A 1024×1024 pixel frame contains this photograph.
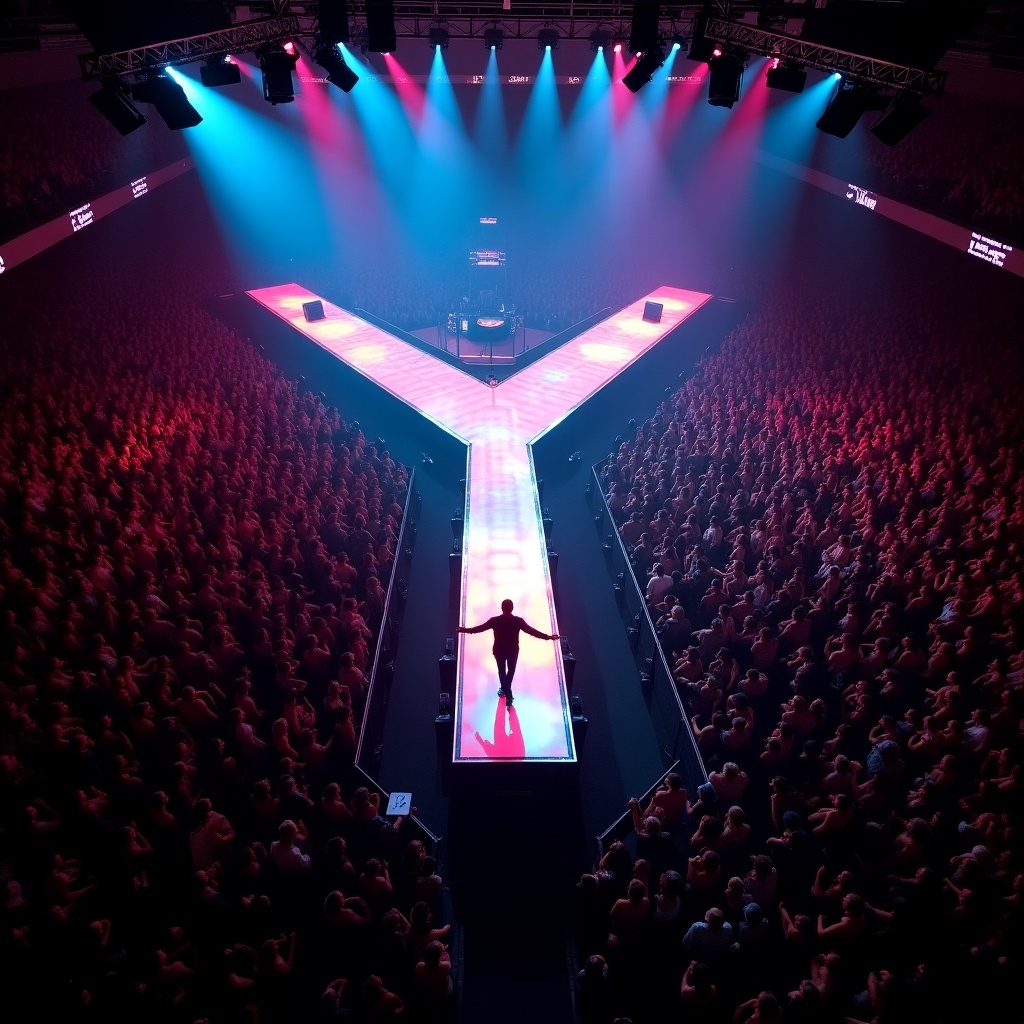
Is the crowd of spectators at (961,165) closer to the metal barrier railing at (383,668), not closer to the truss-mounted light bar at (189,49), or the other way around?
the truss-mounted light bar at (189,49)

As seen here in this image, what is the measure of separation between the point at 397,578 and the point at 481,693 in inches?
89.7

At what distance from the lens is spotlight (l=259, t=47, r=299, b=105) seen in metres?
9.38

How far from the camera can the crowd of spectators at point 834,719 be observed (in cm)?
436

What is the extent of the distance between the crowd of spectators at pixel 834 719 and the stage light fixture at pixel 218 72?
8020 millimetres

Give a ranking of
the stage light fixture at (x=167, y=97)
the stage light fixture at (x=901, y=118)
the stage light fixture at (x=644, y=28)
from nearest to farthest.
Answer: the stage light fixture at (x=901, y=118)
the stage light fixture at (x=167, y=97)
the stage light fixture at (x=644, y=28)

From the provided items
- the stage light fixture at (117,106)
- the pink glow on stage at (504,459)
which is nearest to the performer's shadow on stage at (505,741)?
the pink glow on stage at (504,459)

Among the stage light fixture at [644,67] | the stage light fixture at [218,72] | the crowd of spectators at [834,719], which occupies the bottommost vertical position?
the crowd of spectators at [834,719]

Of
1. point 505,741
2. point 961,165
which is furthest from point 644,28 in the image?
point 505,741

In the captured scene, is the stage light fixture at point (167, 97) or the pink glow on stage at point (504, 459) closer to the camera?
the pink glow on stage at point (504, 459)

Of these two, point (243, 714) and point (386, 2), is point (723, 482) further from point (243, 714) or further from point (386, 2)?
point (386, 2)

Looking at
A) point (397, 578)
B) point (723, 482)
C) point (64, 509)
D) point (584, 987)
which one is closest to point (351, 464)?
point (397, 578)

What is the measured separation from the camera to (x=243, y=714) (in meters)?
5.66

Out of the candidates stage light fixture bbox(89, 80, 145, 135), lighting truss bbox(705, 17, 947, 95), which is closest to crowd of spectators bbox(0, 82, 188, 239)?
stage light fixture bbox(89, 80, 145, 135)

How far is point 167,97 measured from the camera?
8.20 meters
